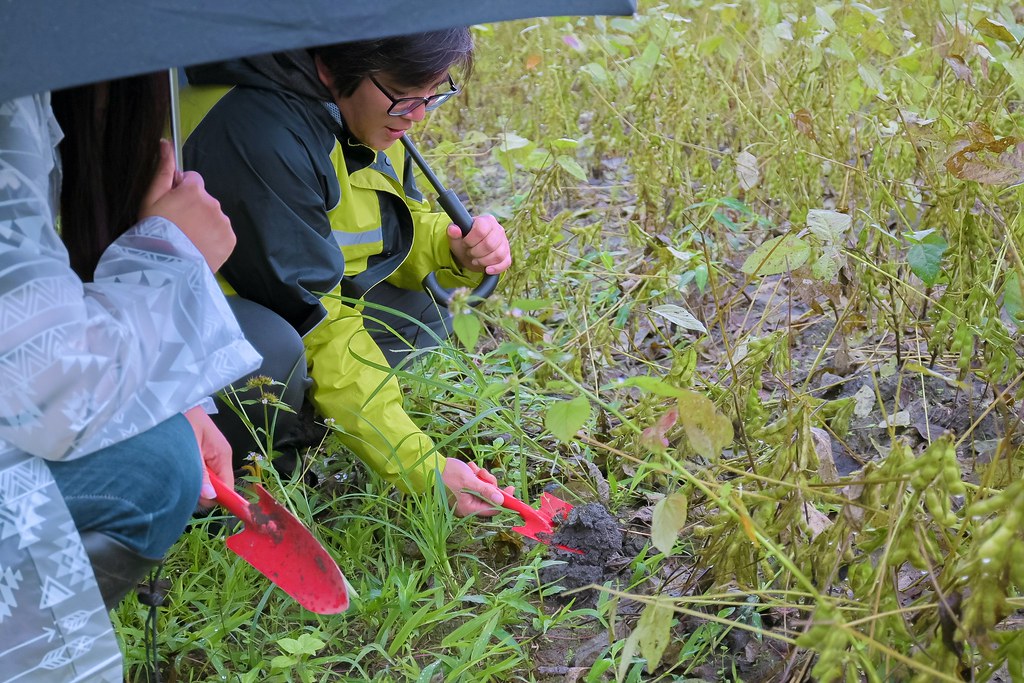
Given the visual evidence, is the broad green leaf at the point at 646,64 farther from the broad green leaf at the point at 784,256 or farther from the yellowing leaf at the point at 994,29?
the broad green leaf at the point at 784,256

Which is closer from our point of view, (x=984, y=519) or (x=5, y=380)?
(x=5, y=380)

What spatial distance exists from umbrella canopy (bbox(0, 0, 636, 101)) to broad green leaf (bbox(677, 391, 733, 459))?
0.55m

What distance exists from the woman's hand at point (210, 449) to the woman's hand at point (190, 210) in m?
0.26

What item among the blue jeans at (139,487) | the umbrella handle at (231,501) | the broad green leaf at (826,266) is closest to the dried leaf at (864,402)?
the broad green leaf at (826,266)

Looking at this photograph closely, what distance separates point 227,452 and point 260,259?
0.38 m

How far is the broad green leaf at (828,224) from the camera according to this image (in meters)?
1.60

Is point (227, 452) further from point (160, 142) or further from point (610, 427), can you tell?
point (610, 427)

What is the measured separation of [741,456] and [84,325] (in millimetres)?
1295

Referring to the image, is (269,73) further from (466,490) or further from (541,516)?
(541,516)

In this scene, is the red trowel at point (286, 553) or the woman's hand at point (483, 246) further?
the woman's hand at point (483, 246)

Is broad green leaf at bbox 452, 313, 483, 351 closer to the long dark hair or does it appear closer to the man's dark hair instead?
the long dark hair

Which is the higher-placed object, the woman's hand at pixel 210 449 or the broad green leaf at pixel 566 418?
the broad green leaf at pixel 566 418

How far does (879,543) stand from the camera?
3.74ft

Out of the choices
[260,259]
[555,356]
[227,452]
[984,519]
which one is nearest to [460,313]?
[555,356]
